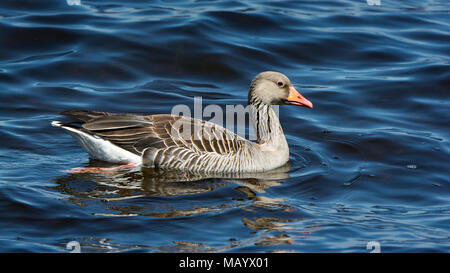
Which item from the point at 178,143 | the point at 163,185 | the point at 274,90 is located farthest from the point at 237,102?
the point at 163,185

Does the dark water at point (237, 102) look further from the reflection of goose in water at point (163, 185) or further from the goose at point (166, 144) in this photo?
the goose at point (166, 144)

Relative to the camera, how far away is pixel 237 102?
13773 millimetres

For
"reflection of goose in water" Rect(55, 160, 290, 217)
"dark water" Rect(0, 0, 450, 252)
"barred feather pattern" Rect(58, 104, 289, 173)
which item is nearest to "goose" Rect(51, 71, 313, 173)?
"barred feather pattern" Rect(58, 104, 289, 173)

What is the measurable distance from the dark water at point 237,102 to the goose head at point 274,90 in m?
1.08

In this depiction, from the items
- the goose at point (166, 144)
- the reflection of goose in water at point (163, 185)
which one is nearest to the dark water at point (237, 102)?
the reflection of goose in water at point (163, 185)

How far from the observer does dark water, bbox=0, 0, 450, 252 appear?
8.59 meters

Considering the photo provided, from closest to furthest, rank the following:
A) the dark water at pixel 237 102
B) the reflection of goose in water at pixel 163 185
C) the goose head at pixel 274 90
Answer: the dark water at pixel 237 102
the reflection of goose in water at pixel 163 185
the goose head at pixel 274 90

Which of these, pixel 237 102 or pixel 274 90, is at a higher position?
pixel 274 90

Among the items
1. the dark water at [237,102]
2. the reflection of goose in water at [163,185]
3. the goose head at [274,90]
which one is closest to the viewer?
the dark water at [237,102]

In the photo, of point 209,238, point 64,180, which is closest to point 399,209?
point 209,238

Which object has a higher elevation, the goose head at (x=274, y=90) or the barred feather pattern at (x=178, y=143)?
the goose head at (x=274, y=90)

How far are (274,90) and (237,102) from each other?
2773 mm

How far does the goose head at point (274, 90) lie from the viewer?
11016 mm

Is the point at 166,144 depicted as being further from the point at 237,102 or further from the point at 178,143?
the point at 237,102
